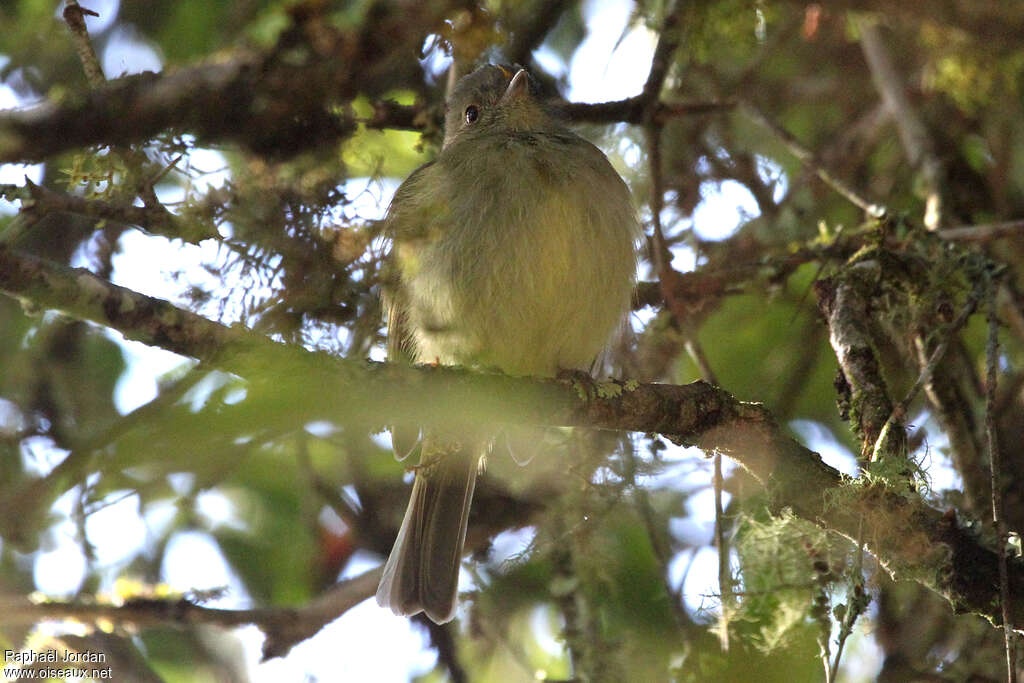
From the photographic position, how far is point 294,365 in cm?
200

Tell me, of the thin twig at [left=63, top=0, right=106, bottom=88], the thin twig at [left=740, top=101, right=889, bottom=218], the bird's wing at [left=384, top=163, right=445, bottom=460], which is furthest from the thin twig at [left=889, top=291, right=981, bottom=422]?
the thin twig at [left=63, top=0, right=106, bottom=88]

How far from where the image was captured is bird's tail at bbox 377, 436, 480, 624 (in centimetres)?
368

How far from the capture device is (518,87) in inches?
170

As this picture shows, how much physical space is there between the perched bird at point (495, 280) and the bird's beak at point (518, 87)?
0.25 meters

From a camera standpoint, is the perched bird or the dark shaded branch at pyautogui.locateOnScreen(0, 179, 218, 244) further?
the perched bird

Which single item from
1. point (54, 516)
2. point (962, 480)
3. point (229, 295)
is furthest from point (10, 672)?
point (962, 480)

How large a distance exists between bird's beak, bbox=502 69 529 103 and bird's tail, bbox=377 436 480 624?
1492 mm

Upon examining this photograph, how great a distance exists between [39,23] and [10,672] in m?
2.00

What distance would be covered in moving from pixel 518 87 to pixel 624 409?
1.87m

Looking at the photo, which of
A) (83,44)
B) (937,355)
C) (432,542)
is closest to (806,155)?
(937,355)

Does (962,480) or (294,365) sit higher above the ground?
(962,480)

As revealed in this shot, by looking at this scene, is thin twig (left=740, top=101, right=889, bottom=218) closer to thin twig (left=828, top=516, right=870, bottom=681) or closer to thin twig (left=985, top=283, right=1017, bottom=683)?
thin twig (left=985, top=283, right=1017, bottom=683)

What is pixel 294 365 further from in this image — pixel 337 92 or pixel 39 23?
pixel 39 23

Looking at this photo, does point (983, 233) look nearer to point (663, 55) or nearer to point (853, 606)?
point (663, 55)
